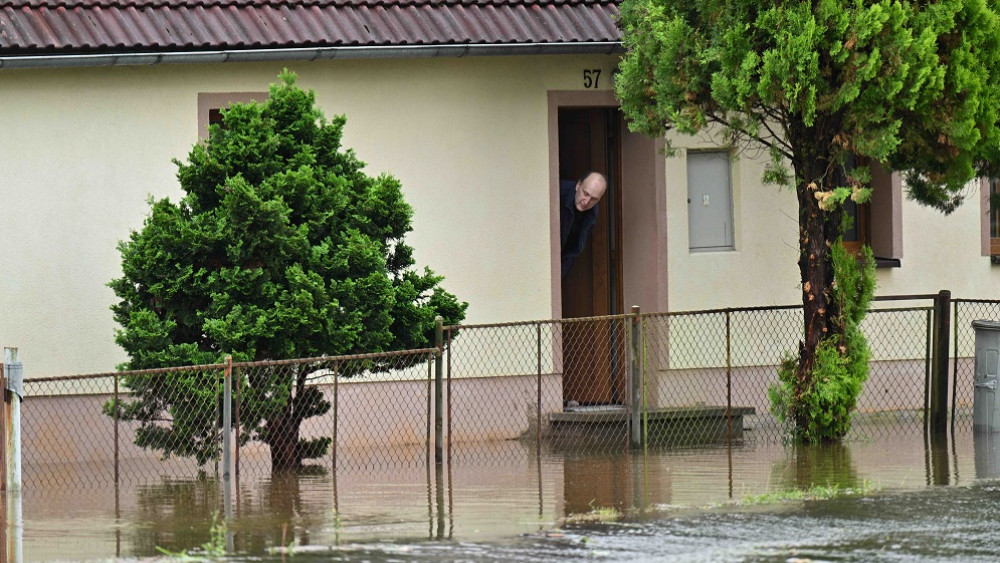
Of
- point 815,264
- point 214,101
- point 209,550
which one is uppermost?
point 214,101

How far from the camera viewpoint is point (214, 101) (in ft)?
47.1

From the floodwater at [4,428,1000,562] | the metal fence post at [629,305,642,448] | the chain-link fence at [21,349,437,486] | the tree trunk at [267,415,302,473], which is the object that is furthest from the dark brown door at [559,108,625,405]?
the tree trunk at [267,415,302,473]

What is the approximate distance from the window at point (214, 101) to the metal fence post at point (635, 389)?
3553 mm

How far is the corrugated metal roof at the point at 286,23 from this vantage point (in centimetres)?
1355

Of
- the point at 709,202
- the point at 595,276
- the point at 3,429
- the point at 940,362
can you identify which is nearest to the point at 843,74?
the point at 940,362

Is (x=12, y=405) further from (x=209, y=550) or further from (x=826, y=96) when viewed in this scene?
(x=826, y=96)

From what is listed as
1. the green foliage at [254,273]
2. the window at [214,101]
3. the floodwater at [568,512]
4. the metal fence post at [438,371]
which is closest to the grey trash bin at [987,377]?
the floodwater at [568,512]

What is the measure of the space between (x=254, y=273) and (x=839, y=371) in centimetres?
458

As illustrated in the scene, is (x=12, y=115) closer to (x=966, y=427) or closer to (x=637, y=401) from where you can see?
(x=637, y=401)

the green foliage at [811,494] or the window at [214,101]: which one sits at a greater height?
the window at [214,101]

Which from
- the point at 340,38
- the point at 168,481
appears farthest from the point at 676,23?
the point at 168,481

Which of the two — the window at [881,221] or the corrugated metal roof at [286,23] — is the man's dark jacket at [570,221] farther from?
the window at [881,221]

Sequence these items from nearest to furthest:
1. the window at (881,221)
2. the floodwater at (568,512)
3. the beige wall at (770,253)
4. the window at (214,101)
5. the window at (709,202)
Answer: the floodwater at (568,512) → the window at (214,101) → the beige wall at (770,253) → the window at (709,202) → the window at (881,221)

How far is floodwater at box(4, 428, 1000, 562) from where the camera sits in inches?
356
